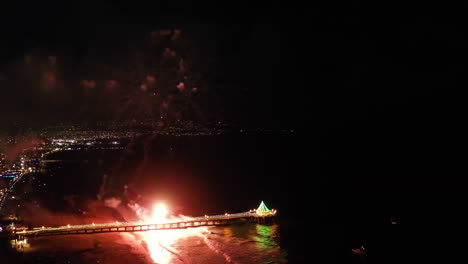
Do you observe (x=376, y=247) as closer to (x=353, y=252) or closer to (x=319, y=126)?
(x=353, y=252)

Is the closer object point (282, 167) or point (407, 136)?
point (282, 167)

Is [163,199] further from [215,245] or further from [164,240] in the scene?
[215,245]

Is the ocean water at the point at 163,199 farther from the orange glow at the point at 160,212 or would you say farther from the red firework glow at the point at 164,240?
the orange glow at the point at 160,212

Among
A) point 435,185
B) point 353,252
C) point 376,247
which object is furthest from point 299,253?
Result: point 435,185

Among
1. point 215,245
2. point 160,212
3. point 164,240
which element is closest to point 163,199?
point 160,212

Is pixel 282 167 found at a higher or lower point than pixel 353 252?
higher

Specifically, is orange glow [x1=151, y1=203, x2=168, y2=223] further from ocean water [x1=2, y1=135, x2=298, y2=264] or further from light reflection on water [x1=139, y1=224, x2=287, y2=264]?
light reflection on water [x1=139, y1=224, x2=287, y2=264]

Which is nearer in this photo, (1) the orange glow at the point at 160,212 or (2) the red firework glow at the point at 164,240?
(2) the red firework glow at the point at 164,240

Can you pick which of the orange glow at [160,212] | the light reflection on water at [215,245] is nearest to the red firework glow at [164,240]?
the light reflection on water at [215,245]
